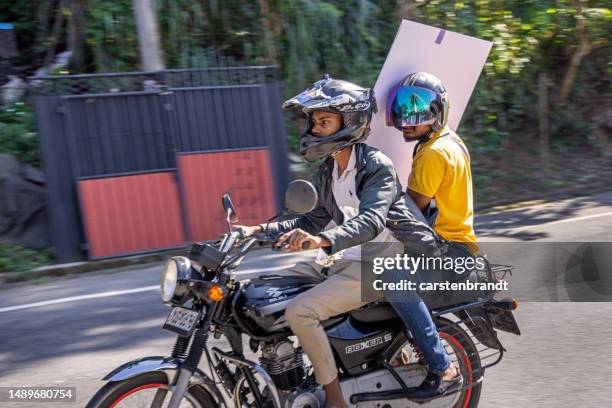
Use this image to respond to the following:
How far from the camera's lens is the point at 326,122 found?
12.0 ft

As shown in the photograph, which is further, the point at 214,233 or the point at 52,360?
the point at 214,233

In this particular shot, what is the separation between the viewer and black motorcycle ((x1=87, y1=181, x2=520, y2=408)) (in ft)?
10.9

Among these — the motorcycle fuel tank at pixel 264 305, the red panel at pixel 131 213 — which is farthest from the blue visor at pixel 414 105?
the red panel at pixel 131 213

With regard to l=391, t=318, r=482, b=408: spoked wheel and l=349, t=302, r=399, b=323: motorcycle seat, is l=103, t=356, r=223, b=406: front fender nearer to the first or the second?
l=349, t=302, r=399, b=323: motorcycle seat

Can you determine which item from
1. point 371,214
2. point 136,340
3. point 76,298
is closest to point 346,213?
point 371,214

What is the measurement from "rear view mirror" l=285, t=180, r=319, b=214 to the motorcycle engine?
808 millimetres

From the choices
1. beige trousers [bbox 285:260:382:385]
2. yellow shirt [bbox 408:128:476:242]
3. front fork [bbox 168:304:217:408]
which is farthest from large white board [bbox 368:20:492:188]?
front fork [bbox 168:304:217:408]

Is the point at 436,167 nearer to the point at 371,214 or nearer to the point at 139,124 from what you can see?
the point at 371,214

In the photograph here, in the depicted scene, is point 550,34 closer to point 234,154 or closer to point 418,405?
point 234,154

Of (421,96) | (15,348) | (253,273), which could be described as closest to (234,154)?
(253,273)

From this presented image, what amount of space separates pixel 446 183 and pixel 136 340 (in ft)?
9.31

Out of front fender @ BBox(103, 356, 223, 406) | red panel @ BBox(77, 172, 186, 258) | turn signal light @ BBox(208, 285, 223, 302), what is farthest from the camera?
red panel @ BBox(77, 172, 186, 258)

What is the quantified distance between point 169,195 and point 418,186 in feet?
18.1

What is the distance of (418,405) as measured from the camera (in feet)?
13.0
